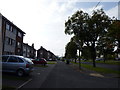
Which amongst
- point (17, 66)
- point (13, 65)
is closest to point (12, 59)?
point (13, 65)

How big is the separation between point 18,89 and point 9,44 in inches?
822

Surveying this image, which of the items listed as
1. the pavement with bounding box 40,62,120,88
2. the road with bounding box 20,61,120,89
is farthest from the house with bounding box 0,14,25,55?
the pavement with bounding box 40,62,120,88

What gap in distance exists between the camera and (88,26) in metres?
27.1

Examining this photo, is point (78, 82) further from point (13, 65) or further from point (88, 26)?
point (88, 26)

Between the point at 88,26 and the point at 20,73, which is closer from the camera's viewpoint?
the point at 20,73

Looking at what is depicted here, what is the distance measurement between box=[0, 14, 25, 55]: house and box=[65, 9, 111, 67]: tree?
10.8 meters

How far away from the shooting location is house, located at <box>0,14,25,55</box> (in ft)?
76.8

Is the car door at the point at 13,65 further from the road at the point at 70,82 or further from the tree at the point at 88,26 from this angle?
the tree at the point at 88,26

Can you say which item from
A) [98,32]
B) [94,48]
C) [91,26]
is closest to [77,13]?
[91,26]

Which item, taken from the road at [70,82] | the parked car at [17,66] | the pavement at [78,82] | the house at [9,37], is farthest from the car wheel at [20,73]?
the house at [9,37]

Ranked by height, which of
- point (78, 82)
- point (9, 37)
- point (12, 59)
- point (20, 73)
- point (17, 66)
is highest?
point (9, 37)

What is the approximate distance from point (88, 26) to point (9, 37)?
1496 cm

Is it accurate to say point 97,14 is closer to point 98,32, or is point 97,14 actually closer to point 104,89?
point 98,32

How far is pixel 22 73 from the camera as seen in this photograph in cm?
1149
